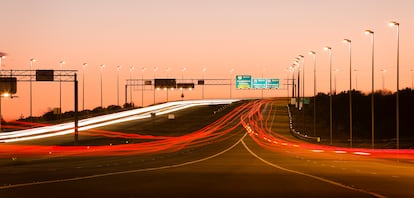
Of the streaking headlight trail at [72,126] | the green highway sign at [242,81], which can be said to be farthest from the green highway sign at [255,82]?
the streaking headlight trail at [72,126]

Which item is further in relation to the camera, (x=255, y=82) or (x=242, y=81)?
(x=255, y=82)

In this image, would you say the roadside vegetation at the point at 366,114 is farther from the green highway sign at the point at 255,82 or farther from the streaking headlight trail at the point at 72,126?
the streaking headlight trail at the point at 72,126

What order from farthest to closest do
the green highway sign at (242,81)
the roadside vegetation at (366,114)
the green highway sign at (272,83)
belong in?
the green highway sign at (272,83)
the green highway sign at (242,81)
the roadside vegetation at (366,114)

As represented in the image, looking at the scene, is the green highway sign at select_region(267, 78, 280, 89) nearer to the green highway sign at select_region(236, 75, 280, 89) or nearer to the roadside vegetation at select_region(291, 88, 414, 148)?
the green highway sign at select_region(236, 75, 280, 89)

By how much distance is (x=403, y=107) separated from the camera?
158 m

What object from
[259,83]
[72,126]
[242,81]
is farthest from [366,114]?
[72,126]

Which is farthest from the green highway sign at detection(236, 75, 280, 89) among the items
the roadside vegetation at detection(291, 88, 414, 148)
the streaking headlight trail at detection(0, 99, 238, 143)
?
the streaking headlight trail at detection(0, 99, 238, 143)

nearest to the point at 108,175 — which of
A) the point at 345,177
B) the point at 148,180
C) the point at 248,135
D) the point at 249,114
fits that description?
the point at 148,180

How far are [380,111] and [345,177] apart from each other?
136 m

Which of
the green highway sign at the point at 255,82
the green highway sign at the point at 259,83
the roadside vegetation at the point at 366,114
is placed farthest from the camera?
the green highway sign at the point at 259,83

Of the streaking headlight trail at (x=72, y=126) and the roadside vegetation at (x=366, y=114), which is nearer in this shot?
the streaking headlight trail at (x=72, y=126)

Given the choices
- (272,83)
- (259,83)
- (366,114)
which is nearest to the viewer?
(366,114)

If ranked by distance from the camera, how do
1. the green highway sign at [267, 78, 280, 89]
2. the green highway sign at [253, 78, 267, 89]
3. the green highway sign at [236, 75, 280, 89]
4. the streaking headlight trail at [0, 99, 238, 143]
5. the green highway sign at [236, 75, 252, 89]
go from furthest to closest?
the green highway sign at [267, 78, 280, 89], the green highway sign at [253, 78, 267, 89], the green highway sign at [236, 75, 280, 89], the green highway sign at [236, 75, 252, 89], the streaking headlight trail at [0, 99, 238, 143]

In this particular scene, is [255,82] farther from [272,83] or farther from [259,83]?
[272,83]
